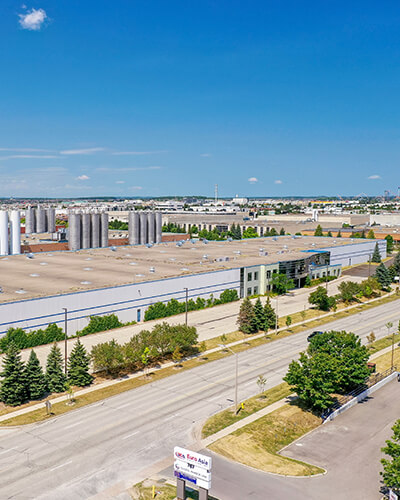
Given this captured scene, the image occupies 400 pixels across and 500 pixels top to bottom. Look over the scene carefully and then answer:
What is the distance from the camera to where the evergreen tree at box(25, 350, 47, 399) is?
4297cm

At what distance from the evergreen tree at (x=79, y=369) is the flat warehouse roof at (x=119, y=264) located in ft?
55.9

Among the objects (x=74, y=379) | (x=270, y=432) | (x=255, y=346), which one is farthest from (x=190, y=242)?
(x=270, y=432)

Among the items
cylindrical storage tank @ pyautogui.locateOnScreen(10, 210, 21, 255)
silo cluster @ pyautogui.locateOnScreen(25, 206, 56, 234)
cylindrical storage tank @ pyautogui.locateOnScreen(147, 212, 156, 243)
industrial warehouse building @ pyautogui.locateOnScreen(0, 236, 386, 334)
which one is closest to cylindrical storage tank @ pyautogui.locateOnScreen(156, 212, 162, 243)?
cylindrical storage tank @ pyautogui.locateOnScreen(147, 212, 156, 243)

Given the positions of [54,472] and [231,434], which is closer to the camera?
[54,472]

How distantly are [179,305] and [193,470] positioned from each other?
156 ft

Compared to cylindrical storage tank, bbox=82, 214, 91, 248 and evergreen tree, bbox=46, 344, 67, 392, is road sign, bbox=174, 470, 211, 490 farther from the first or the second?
cylindrical storage tank, bbox=82, 214, 91, 248

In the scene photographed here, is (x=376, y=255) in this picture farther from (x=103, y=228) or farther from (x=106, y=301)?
(x=106, y=301)

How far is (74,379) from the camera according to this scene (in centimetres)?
4616

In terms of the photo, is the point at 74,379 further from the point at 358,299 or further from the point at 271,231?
the point at 271,231

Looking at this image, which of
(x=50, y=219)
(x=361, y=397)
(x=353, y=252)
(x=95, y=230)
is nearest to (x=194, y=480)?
(x=361, y=397)

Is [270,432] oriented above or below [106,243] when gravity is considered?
below

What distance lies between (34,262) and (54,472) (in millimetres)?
65668

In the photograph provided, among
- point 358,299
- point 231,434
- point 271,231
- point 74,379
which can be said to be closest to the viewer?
point 231,434

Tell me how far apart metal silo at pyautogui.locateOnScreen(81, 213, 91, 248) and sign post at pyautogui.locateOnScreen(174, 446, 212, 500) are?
9755 cm
